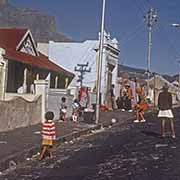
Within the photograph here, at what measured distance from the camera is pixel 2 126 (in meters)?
19.3

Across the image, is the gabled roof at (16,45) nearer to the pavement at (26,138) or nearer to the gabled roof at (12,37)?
the gabled roof at (12,37)

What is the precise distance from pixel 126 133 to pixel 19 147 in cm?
709

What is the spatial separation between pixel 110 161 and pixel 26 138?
16.5 feet

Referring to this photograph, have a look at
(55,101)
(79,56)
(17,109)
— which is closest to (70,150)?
(17,109)

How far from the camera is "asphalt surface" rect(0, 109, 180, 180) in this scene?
11523 millimetres

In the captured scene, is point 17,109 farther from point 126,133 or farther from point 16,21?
point 16,21

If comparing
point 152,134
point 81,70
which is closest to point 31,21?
point 81,70

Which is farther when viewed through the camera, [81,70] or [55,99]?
[81,70]

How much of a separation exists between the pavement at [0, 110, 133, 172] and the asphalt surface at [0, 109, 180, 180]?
0.90 feet

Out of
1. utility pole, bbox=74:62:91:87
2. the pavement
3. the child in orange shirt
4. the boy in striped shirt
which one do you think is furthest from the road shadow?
utility pole, bbox=74:62:91:87

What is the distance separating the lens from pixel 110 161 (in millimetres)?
13562

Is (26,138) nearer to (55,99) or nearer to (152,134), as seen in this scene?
(152,134)

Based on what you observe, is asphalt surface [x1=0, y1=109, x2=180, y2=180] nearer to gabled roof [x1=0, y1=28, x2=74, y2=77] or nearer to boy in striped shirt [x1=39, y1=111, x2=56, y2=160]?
boy in striped shirt [x1=39, y1=111, x2=56, y2=160]

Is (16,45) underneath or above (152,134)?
above
